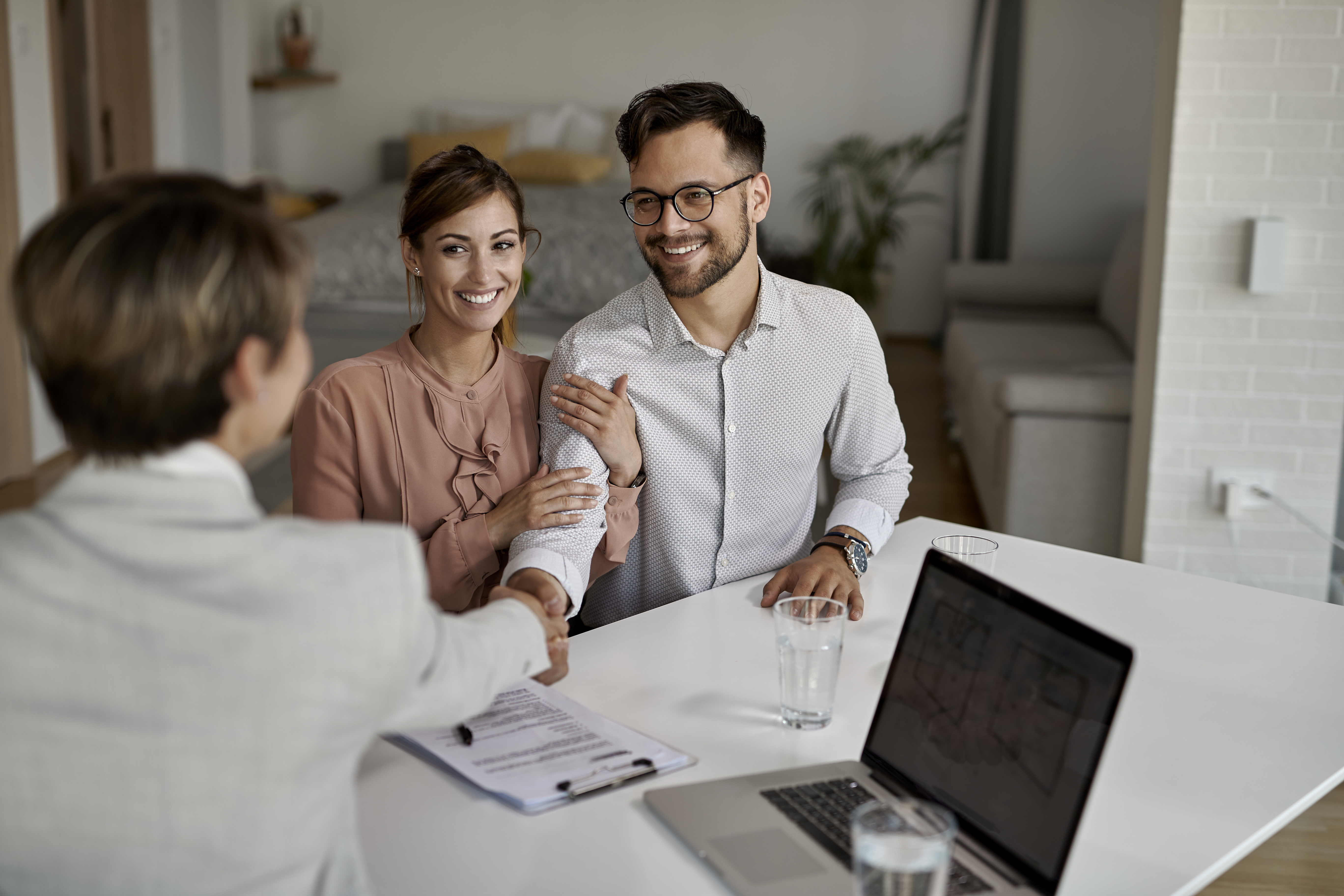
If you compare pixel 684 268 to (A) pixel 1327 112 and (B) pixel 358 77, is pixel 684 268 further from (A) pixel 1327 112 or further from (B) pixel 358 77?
(B) pixel 358 77

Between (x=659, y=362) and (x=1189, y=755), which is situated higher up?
(x=659, y=362)

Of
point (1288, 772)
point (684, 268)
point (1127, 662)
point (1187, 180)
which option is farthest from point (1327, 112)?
point (1127, 662)

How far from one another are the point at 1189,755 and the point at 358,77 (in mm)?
6999

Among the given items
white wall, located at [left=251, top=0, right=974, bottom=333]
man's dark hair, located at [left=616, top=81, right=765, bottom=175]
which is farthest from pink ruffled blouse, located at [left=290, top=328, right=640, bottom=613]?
white wall, located at [left=251, top=0, right=974, bottom=333]

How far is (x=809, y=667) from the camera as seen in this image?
4.00 ft

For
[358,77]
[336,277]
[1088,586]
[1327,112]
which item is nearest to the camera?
[1088,586]

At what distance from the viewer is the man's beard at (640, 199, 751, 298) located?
179 cm

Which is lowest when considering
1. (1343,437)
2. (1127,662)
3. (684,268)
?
(1343,437)

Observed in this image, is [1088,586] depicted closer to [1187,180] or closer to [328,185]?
[1187,180]

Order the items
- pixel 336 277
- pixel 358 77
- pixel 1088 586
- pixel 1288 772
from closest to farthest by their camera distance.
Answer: pixel 1288 772, pixel 1088 586, pixel 336 277, pixel 358 77

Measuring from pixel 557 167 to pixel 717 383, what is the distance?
4.91 m

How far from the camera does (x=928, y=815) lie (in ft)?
2.72

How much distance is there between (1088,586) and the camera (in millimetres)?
1645

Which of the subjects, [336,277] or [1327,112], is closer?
[1327,112]
